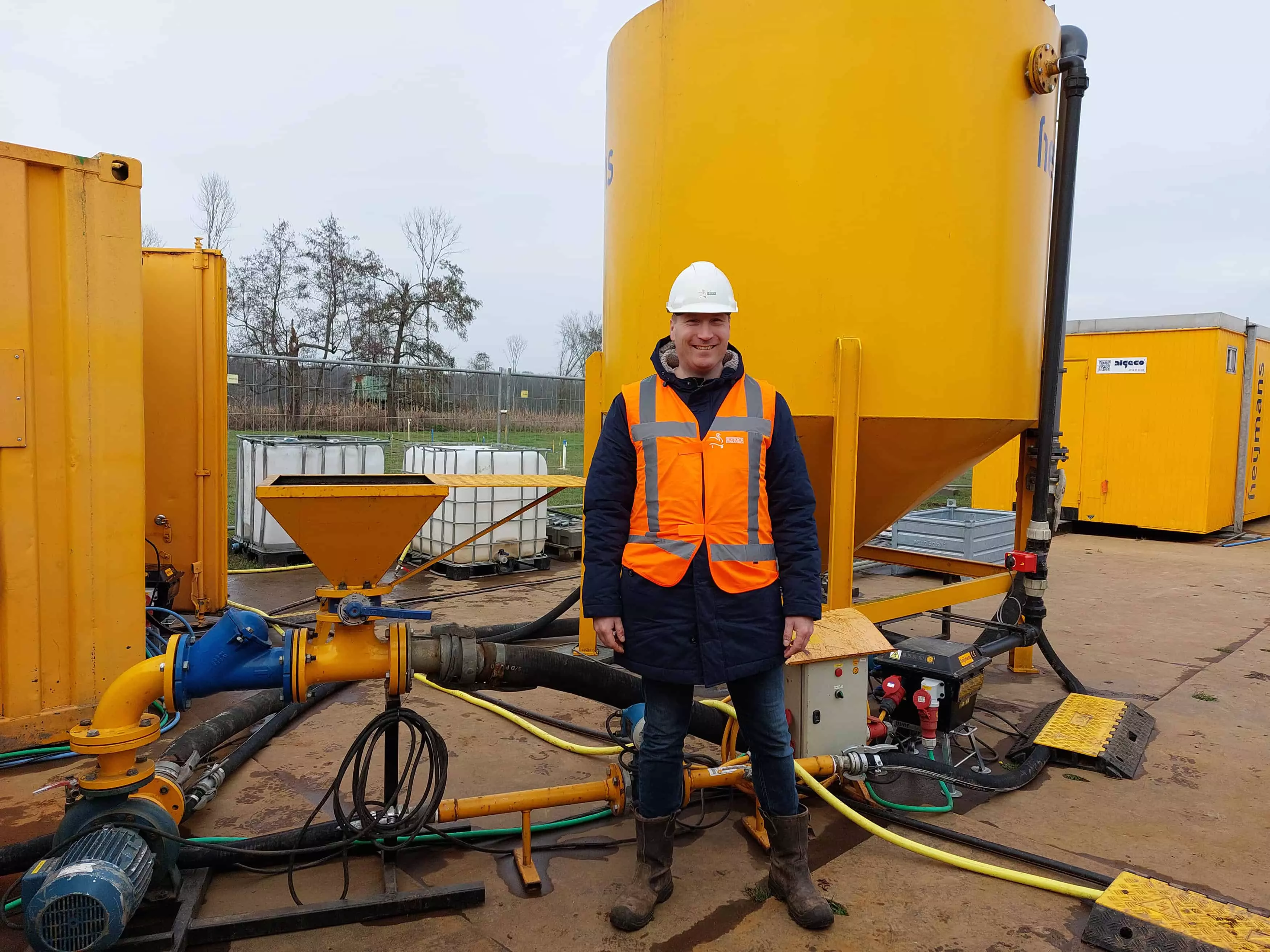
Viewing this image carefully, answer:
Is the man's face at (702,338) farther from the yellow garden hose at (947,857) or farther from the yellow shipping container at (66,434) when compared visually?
the yellow shipping container at (66,434)

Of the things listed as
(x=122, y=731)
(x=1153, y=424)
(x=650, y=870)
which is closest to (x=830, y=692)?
(x=650, y=870)

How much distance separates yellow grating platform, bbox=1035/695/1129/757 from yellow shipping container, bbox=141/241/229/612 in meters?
5.20

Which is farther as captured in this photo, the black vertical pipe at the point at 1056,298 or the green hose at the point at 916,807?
the black vertical pipe at the point at 1056,298

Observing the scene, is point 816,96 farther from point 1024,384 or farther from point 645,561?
point 645,561

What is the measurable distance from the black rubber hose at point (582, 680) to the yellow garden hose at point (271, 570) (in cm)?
479

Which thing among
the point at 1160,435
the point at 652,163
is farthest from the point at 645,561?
the point at 1160,435

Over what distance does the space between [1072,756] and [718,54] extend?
3.52m

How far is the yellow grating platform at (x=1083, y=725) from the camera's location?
3.73 m

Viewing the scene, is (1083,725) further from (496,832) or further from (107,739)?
(107,739)

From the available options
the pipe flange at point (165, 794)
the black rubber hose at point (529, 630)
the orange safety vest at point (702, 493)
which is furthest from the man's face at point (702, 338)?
the black rubber hose at point (529, 630)

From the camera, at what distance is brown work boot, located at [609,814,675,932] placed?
97.4 inches

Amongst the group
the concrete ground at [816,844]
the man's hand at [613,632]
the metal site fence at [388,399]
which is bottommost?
the concrete ground at [816,844]

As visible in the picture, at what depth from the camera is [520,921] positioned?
2465mm

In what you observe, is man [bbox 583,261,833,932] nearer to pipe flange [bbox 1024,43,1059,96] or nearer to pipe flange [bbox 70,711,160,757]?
pipe flange [bbox 70,711,160,757]
